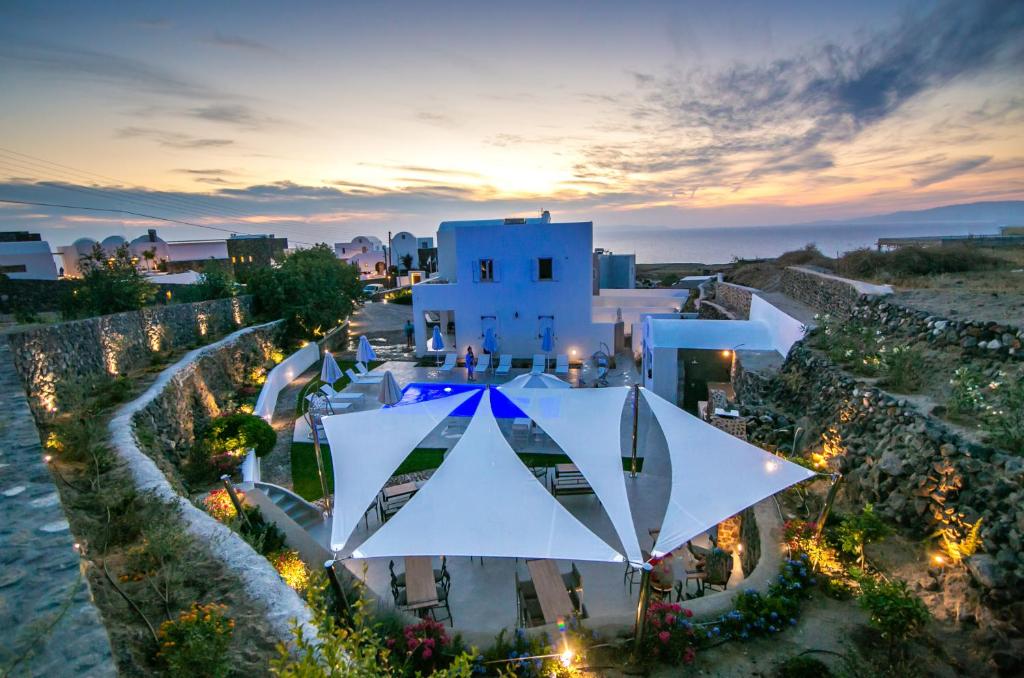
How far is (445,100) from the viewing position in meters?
18.0

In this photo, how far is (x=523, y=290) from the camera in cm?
1980

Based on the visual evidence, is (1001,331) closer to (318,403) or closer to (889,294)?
(889,294)

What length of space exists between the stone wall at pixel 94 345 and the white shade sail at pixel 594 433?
861 cm

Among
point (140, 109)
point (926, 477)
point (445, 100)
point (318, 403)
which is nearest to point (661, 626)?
point (926, 477)

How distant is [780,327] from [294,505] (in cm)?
1450

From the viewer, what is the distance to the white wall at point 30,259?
27.2 meters

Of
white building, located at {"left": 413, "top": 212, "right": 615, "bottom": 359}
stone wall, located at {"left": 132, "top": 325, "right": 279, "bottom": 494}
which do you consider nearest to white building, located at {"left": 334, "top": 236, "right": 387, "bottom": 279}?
white building, located at {"left": 413, "top": 212, "right": 615, "bottom": 359}

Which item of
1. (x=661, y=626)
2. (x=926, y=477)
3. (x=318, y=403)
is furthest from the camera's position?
(x=318, y=403)

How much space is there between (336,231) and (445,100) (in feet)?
188

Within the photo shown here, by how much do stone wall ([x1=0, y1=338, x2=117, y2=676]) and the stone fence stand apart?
51.2ft

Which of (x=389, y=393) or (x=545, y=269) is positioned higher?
(x=545, y=269)

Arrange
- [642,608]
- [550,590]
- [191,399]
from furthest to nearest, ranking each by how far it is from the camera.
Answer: [191,399] → [550,590] → [642,608]

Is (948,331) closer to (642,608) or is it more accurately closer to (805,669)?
(805,669)

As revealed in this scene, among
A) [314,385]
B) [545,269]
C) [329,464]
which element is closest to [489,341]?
[545,269]
